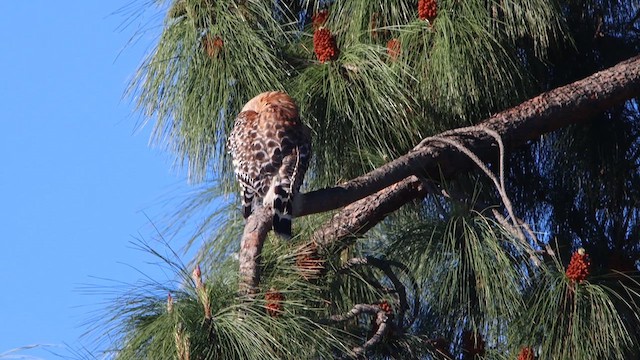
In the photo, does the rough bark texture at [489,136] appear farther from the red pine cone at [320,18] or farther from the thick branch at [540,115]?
the red pine cone at [320,18]

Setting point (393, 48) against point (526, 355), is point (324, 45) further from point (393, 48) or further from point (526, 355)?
point (526, 355)

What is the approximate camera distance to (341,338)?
292 cm

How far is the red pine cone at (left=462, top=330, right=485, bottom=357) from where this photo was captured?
321cm

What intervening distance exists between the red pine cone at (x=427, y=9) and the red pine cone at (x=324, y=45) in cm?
22

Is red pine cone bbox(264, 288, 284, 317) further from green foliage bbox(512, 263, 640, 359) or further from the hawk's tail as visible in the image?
green foliage bbox(512, 263, 640, 359)

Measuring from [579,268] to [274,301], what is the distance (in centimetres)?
66

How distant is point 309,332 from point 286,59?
3.64 ft

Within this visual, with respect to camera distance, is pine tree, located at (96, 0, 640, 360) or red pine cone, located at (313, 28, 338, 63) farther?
red pine cone, located at (313, 28, 338, 63)

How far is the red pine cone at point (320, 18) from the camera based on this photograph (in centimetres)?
379

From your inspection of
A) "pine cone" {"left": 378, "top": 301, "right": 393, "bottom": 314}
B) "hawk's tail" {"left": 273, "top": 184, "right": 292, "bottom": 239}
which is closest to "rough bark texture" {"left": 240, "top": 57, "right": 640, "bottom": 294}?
"hawk's tail" {"left": 273, "top": 184, "right": 292, "bottom": 239}

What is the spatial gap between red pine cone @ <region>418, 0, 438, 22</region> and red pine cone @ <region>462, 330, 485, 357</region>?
2.52 ft

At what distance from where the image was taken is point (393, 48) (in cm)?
358

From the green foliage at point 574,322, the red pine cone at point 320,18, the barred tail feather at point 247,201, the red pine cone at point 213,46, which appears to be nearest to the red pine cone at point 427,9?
the red pine cone at point 320,18

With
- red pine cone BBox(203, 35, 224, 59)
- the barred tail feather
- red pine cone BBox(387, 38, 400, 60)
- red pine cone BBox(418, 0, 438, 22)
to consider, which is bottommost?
the barred tail feather
